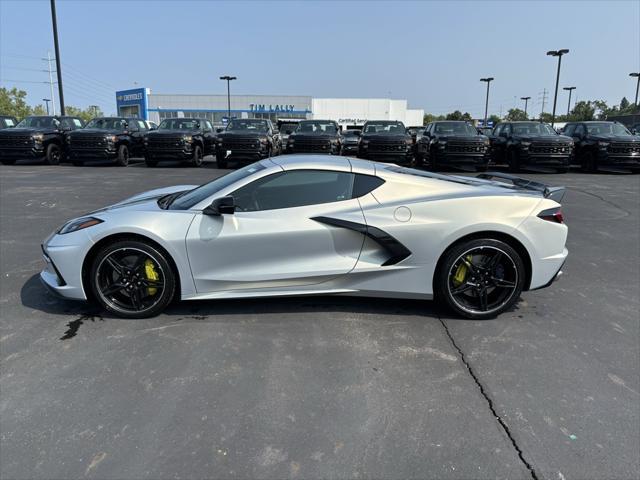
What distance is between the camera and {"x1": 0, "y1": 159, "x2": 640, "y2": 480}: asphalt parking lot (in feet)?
7.54

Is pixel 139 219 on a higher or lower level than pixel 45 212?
higher

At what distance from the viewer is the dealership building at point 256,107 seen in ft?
258

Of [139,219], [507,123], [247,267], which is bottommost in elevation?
[247,267]

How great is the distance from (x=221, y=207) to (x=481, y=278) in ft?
7.39

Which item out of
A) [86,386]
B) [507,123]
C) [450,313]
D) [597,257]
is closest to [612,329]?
[450,313]

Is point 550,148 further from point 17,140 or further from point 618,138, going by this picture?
point 17,140

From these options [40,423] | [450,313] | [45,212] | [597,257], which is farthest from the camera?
[45,212]

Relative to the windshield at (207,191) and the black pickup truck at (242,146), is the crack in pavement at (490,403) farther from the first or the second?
the black pickup truck at (242,146)

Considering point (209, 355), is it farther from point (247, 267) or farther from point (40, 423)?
point (40, 423)

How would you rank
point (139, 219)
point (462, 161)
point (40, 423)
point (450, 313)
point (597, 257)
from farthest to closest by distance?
point (462, 161) < point (597, 257) < point (450, 313) < point (139, 219) < point (40, 423)

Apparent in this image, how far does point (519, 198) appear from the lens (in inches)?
155

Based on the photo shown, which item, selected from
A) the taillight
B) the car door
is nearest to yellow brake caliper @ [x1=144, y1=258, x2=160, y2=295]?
the car door

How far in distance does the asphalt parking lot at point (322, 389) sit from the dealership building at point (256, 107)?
75.8 metres

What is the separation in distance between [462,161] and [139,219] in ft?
43.5
